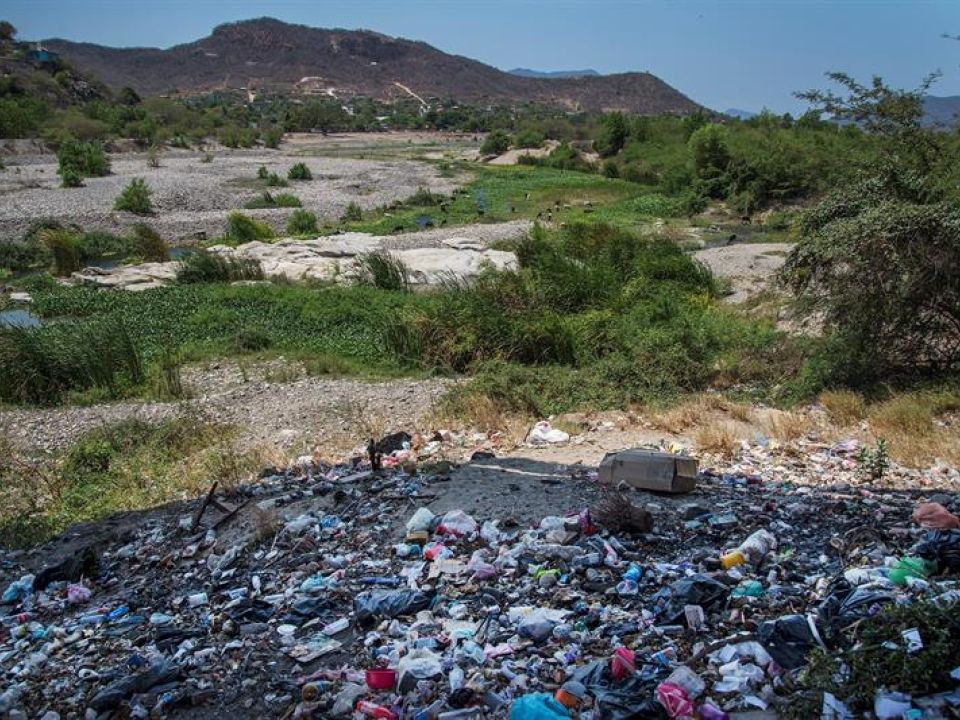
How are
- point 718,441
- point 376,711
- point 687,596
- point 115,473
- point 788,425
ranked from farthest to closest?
point 115,473 < point 788,425 < point 718,441 < point 687,596 < point 376,711

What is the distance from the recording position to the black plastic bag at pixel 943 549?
4.25m

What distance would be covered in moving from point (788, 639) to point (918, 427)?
4387 mm

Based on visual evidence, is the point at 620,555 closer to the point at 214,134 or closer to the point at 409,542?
the point at 409,542

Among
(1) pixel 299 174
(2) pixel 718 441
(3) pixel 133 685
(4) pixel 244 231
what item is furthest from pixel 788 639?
(1) pixel 299 174

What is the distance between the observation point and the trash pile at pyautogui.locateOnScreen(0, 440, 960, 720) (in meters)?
3.69

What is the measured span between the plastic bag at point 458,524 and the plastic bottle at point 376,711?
182cm

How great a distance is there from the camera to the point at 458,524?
554 centimetres

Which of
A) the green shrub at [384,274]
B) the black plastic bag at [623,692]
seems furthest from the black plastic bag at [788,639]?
the green shrub at [384,274]

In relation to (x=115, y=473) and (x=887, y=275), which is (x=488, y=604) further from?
(x=887, y=275)

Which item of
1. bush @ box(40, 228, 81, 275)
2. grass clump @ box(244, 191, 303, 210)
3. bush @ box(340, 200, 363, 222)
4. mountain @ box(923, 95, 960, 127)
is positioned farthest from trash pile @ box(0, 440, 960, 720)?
grass clump @ box(244, 191, 303, 210)

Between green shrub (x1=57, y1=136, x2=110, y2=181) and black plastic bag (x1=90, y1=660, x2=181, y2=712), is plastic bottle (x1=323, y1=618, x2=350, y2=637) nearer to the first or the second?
black plastic bag (x1=90, y1=660, x2=181, y2=712)

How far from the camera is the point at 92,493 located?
25.0ft

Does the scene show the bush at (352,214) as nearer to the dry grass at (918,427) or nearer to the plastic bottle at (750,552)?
the dry grass at (918,427)

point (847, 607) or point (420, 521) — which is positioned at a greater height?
point (847, 607)
